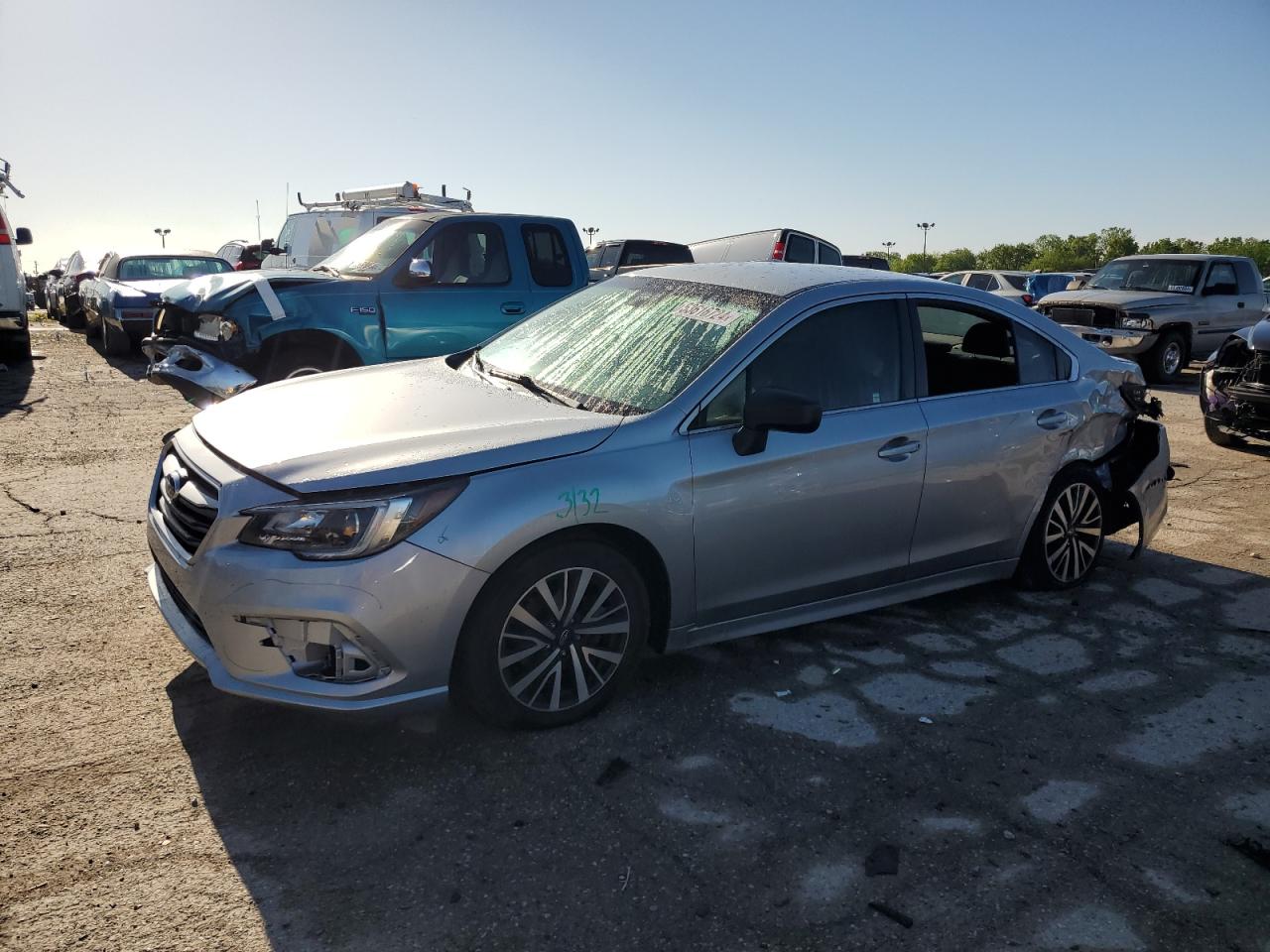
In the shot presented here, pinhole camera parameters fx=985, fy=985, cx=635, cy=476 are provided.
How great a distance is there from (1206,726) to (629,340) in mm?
2682

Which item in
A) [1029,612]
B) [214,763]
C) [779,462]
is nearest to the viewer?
[214,763]

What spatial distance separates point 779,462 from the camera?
376 cm

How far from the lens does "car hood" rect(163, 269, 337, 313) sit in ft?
23.7

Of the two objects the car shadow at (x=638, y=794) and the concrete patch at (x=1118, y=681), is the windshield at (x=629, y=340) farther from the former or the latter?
the concrete patch at (x=1118, y=681)

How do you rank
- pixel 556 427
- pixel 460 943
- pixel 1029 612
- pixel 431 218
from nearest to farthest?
1. pixel 460 943
2. pixel 556 427
3. pixel 1029 612
4. pixel 431 218

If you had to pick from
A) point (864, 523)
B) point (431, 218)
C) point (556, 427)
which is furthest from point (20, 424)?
point (864, 523)

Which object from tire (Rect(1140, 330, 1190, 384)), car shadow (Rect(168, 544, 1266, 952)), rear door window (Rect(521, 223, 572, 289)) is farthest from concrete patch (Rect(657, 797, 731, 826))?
tire (Rect(1140, 330, 1190, 384))

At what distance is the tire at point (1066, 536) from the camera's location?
481 centimetres

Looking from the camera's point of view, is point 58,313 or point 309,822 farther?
point 58,313

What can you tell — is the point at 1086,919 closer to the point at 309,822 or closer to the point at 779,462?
the point at 779,462

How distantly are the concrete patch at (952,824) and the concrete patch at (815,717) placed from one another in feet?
1.54

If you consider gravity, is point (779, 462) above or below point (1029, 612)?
above

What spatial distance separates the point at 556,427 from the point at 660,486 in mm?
424

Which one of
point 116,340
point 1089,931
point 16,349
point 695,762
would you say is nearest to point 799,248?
point 116,340
